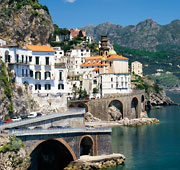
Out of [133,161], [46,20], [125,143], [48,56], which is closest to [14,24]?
[46,20]

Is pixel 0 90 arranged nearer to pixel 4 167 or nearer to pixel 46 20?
pixel 4 167

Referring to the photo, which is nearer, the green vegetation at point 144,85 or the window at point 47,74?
the window at point 47,74

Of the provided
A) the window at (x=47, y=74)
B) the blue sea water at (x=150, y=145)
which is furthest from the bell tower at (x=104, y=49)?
the window at (x=47, y=74)

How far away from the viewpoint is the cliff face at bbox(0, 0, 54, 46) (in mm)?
96000

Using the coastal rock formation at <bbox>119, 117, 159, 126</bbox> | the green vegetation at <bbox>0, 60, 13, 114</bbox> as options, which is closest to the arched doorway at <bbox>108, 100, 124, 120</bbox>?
the coastal rock formation at <bbox>119, 117, 159, 126</bbox>

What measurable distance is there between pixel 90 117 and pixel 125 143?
26492 millimetres

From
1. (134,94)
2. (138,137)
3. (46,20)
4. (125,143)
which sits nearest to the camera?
(125,143)

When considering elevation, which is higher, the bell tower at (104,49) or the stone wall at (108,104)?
the bell tower at (104,49)

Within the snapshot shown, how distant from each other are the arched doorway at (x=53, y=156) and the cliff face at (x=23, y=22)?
3767 centimetres

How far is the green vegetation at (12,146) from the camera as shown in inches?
1957

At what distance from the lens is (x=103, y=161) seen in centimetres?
6384

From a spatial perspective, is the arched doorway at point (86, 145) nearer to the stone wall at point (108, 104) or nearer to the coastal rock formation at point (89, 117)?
the coastal rock formation at point (89, 117)

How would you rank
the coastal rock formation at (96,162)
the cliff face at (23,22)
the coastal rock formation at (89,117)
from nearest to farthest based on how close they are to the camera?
the coastal rock formation at (96,162) < the cliff face at (23,22) < the coastal rock formation at (89,117)

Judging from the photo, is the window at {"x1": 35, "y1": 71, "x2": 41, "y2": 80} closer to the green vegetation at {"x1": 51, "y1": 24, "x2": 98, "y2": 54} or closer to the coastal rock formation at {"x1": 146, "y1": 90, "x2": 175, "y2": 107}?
the green vegetation at {"x1": 51, "y1": 24, "x2": 98, "y2": 54}
